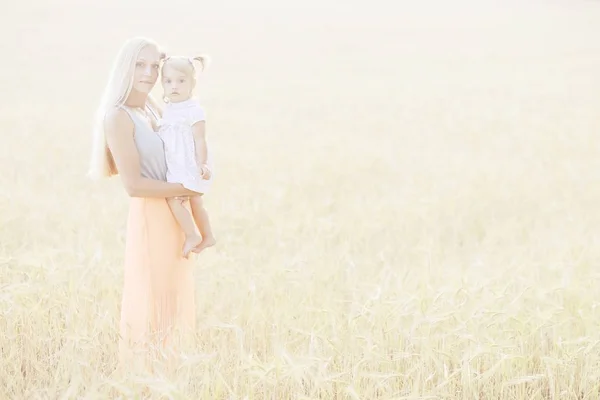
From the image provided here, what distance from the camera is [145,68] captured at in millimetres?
2428

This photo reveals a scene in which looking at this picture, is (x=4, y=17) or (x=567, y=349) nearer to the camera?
(x=567, y=349)

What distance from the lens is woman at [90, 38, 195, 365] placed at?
7.88ft

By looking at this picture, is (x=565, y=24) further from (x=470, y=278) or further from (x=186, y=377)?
(x=186, y=377)

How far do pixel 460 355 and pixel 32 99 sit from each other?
11.4 meters

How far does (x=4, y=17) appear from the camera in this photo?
24156mm

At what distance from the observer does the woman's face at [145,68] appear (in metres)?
2.42

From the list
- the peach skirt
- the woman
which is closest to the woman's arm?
the woman

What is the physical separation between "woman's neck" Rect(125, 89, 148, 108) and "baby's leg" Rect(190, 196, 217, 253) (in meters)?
0.35

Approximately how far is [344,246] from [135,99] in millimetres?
1990

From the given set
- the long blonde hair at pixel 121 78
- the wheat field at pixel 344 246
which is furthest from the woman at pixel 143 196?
the wheat field at pixel 344 246

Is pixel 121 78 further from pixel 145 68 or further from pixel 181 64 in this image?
pixel 181 64

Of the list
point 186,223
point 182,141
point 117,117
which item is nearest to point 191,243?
point 186,223

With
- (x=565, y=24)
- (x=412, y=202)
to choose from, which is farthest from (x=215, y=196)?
(x=565, y=24)

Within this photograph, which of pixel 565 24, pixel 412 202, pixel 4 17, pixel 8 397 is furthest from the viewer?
pixel 565 24
